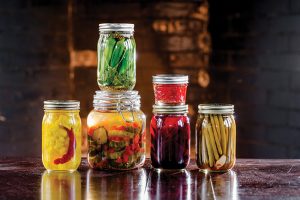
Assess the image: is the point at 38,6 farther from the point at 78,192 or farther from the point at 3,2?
the point at 78,192

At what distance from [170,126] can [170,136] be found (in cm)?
2

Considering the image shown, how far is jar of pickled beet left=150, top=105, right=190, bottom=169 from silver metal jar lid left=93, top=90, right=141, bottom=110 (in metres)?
0.06

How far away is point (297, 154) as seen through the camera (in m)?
2.51

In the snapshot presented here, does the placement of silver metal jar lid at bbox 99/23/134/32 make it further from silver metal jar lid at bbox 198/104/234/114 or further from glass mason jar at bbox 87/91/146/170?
silver metal jar lid at bbox 198/104/234/114

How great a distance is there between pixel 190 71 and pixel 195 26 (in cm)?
18

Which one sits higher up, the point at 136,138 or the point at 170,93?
the point at 170,93

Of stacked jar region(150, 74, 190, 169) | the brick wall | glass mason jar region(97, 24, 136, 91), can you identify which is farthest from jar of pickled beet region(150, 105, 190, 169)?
the brick wall

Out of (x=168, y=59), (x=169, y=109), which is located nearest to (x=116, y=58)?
(x=169, y=109)

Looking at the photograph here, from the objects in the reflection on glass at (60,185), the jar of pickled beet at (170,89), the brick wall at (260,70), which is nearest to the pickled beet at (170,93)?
the jar of pickled beet at (170,89)

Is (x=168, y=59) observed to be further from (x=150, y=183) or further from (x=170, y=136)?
(x=150, y=183)

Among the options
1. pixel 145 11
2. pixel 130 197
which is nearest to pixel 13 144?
pixel 145 11

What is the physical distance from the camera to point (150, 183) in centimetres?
148

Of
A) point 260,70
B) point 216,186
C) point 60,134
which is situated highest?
point 260,70

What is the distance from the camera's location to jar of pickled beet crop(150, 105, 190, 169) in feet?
5.21
